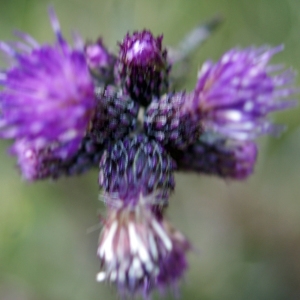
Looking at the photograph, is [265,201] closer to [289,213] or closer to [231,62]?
[289,213]

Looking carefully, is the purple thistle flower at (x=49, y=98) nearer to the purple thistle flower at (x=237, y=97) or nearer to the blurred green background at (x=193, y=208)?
the purple thistle flower at (x=237, y=97)

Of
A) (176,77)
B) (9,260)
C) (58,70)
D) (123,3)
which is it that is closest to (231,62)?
(58,70)

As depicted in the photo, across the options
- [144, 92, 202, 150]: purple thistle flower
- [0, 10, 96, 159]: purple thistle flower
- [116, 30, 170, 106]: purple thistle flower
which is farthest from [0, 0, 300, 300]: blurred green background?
[0, 10, 96, 159]: purple thistle flower

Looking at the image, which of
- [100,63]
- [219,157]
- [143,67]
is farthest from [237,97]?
[100,63]

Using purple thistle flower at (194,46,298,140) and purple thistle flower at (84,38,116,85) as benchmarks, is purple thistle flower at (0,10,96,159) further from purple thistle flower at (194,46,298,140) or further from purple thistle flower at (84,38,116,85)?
purple thistle flower at (84,38,116,85)

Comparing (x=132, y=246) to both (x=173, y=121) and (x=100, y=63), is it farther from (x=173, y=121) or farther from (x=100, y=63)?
(x=100, y=63)
